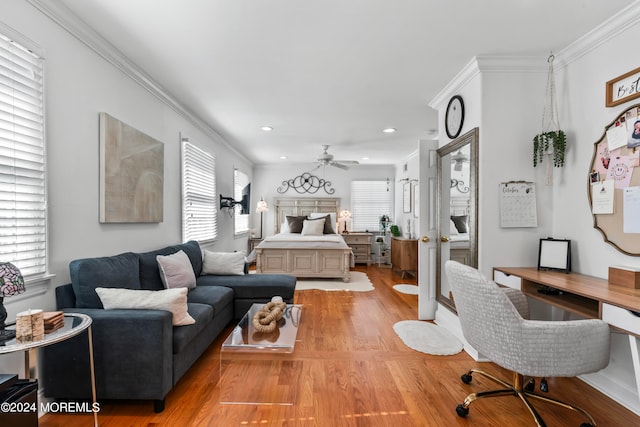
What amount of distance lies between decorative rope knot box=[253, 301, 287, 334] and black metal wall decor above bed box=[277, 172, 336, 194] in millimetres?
5296

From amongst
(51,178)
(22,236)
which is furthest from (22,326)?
(51,178)

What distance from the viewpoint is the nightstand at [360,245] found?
288 inches

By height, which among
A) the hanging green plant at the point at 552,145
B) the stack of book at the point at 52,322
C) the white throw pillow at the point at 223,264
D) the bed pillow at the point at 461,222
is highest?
the hanging green plant at the point at 552,145

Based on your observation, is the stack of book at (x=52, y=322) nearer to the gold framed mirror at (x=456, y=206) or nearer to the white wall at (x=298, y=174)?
the gold framed mirror at (x=456, y=206)

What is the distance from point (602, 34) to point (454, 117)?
120 cm

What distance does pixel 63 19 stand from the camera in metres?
2.07

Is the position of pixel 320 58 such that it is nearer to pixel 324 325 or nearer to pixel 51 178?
pixel 51 178

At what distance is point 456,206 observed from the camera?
3.19 metres

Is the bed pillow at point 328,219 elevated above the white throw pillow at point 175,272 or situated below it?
above

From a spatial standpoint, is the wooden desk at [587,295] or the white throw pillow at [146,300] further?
the white throw pillow at [146,300]

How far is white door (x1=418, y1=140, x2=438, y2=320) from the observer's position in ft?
11.9

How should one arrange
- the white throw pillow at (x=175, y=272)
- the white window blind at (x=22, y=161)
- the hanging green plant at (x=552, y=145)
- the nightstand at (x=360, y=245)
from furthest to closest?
the nightstand at (x=360, y=245) < the white throw pillow at (x=175, y=272) < the hanging green plant at (x=552, y=145) < the white window blind at (x=22, y=161)

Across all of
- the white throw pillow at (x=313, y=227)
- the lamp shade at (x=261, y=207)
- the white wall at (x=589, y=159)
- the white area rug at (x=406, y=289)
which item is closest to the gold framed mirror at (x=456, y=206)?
the white wall at (x=589, y=159)

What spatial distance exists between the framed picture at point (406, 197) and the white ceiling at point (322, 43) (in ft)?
8.92
